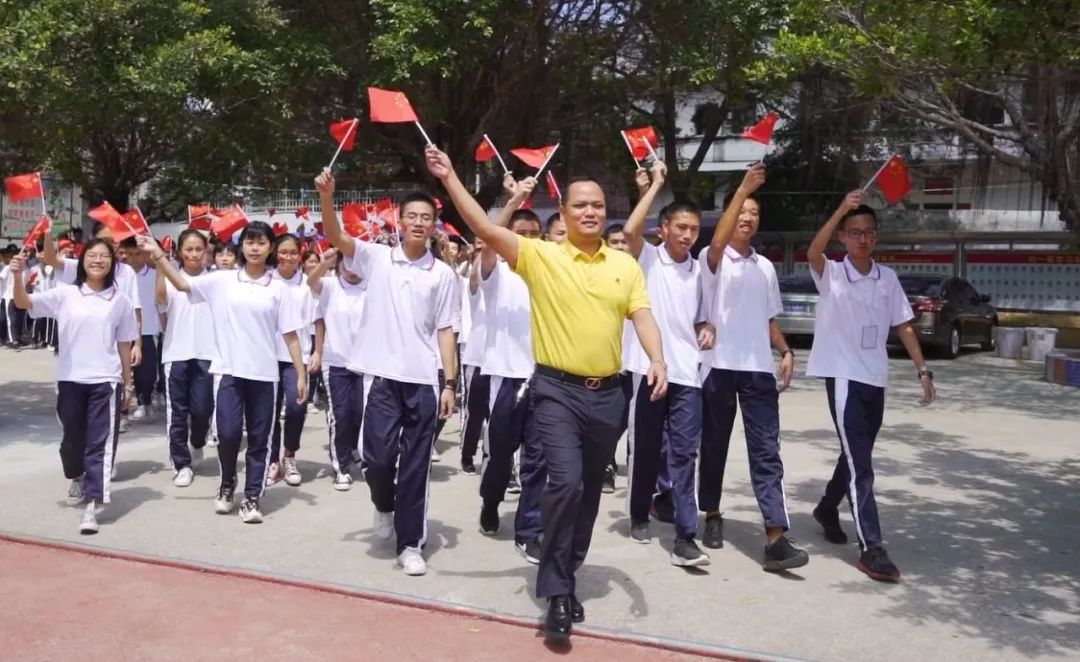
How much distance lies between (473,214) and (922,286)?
623 inches

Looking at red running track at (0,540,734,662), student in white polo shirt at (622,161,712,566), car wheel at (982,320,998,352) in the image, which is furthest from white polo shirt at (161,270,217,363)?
car wheel at (982,320,998,352)

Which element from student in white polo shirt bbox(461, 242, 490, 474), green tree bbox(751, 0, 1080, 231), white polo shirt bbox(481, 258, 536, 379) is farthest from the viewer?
green tree bbox(751, 0, 1080, 231)

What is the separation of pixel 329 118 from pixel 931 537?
13.0 metres

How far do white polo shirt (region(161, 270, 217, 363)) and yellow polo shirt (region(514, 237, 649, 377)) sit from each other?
156 inches

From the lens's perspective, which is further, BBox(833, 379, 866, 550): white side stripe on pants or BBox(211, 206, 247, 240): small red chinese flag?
BBox(211, 206, 247, 240): small red chinese flag

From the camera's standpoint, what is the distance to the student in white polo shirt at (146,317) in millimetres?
10095

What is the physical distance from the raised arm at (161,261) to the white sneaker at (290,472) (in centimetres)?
161

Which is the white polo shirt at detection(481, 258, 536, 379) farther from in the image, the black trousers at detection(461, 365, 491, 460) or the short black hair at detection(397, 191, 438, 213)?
the black trousers at detection(461, 365, 491, 460)

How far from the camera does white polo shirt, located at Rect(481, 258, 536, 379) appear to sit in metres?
6.39

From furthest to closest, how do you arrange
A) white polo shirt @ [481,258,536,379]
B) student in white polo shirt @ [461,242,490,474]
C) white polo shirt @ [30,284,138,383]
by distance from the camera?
student in white polo shirt @ [461,242,490,474]
white polo shirt @ [30,284,138,383]
white polo shirt @ [481,258,536,379]

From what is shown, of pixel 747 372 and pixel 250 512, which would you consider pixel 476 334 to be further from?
pixel 747 372

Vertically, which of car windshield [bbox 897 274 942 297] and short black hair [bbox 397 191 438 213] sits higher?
short black hair [bbox 397 191 438 213]

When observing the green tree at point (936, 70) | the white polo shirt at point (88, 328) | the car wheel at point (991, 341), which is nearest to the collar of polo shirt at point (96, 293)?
the white polo shirt at point (88, 328)

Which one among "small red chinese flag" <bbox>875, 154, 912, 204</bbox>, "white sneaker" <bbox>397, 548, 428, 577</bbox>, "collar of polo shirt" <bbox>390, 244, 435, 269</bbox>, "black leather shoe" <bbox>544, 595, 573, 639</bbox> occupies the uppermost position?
"small red chinese flag" <bbox>875, 154, 912, 204</bbox>
